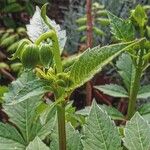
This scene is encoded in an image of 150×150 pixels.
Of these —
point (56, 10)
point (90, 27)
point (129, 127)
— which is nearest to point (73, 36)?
point (56, 10)

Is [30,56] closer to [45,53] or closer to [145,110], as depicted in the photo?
[45,53]

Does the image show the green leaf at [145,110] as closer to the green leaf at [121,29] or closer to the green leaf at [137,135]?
the green leaf at [121,29]

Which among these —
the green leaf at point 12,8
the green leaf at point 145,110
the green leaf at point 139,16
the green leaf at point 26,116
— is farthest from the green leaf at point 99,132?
the green leaf at point 12,8

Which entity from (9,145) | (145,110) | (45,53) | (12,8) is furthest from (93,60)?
(12,8)

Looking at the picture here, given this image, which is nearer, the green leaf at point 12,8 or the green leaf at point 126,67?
the green leaf at point 126,67

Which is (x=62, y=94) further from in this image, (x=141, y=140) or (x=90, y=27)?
(x=90, y=27)
